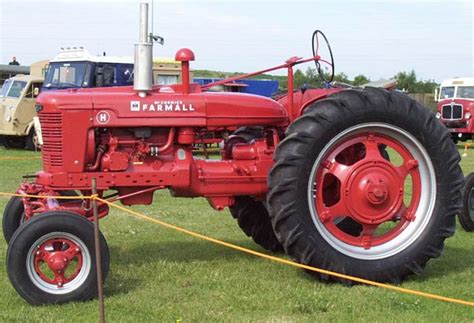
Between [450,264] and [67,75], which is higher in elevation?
[67,75]

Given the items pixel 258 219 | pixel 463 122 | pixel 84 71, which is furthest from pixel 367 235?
pixel 463 122

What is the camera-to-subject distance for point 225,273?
546cm

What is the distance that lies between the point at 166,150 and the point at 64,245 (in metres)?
1.10

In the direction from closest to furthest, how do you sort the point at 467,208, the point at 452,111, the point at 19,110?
the point at 467,208 → the point at 19,110 → the point at 452,111

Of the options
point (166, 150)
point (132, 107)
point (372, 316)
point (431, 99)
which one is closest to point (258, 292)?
point (372, 316)

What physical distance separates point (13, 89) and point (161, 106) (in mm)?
15645

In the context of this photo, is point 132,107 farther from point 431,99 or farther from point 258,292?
point 431,99

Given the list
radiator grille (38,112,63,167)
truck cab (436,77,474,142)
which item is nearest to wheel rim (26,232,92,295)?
radiator grille (38,112,63,167)

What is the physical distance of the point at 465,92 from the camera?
25.8 metres

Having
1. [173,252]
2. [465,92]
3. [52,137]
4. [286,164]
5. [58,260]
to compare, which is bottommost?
[173,252]

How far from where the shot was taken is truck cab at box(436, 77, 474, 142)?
24828mm

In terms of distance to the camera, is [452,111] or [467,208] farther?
[452,111]

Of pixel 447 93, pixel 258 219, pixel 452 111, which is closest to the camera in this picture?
pixel 258 219

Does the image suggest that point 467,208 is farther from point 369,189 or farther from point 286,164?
point 286,164
